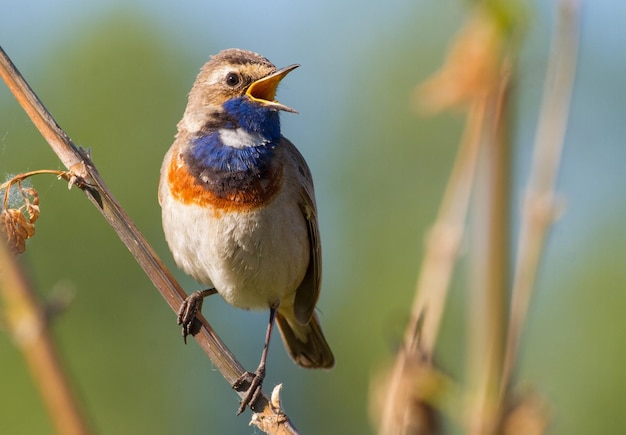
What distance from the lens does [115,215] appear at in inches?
119

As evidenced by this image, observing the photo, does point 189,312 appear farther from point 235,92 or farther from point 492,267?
point 492,267

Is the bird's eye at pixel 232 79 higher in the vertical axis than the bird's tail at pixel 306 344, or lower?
higher

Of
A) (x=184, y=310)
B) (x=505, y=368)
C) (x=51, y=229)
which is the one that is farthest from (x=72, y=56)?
(x=505, y=368)

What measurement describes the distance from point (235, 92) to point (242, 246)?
86cm

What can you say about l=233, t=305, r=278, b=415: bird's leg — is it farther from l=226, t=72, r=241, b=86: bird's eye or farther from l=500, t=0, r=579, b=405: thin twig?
l=500, t=0, r=579, b=405: thin twig

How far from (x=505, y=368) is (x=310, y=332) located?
463 cm

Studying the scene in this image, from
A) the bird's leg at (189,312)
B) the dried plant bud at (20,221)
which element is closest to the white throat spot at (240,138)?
the bird's leg at (189,312)

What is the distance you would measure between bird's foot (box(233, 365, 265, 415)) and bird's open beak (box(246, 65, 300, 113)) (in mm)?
1391

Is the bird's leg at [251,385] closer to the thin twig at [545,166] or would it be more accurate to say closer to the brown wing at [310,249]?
the brown wing at [310,249]

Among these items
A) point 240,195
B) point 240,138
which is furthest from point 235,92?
point 240,195

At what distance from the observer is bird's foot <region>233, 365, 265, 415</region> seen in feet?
11.8

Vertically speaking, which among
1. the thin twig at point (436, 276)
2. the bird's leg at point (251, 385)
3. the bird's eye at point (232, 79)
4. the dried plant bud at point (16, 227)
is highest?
the bird's eye at point (232, 79)

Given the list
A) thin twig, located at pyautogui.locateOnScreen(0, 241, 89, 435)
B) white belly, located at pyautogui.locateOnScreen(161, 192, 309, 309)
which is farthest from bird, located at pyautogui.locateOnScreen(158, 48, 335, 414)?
thin twig, located at pyautogui.locateOnScreen(0, 241, 89, 435)

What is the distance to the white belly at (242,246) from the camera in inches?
179
